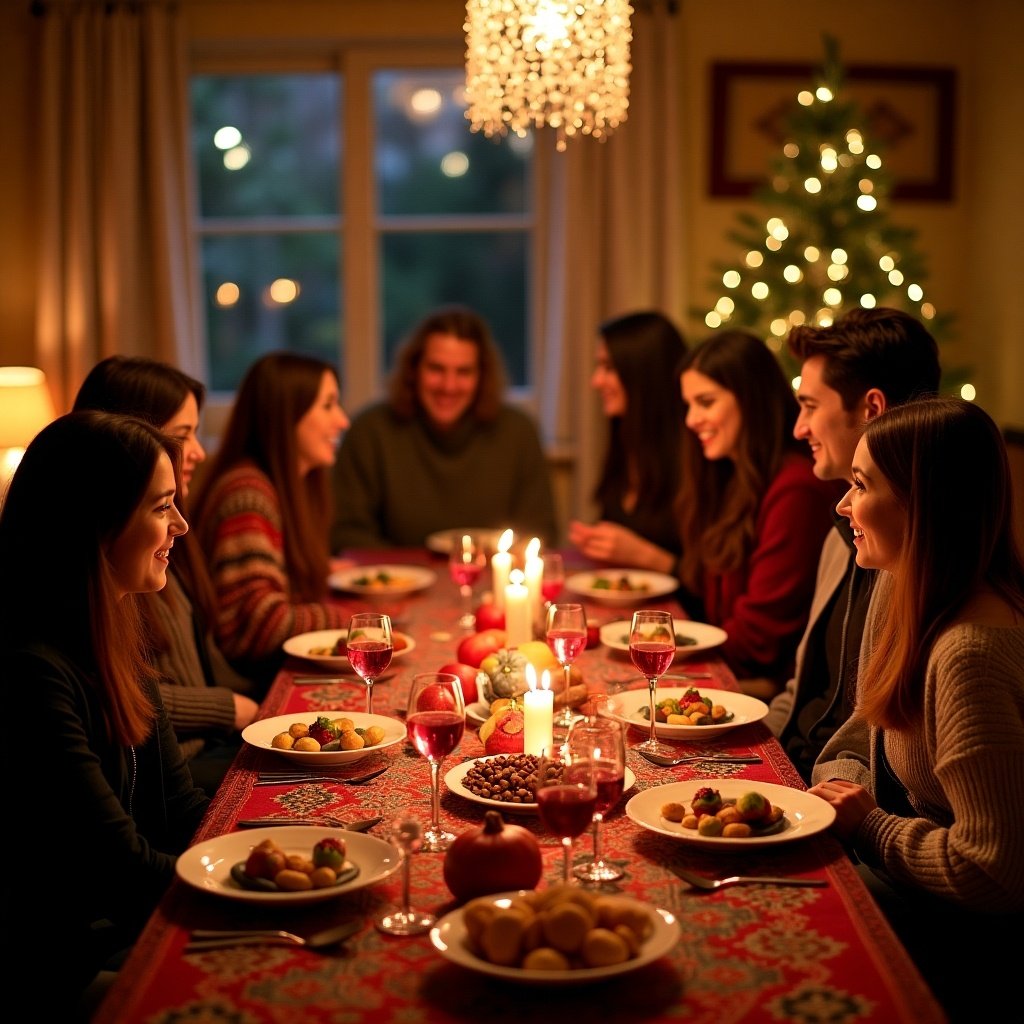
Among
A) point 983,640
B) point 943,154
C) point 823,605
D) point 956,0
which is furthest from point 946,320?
point 983,640

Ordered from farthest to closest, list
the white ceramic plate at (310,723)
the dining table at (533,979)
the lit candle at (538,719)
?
the white ceramic plate at (310,723) < the lit candle at (538,719) < the dining table at (533,979)

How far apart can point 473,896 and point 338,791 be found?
44cm

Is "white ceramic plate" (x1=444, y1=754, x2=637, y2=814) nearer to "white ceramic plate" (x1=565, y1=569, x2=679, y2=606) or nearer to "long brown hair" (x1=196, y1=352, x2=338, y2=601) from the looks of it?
"white ceramic plate" (x1=565, y1=569, x2=679, y2=606)

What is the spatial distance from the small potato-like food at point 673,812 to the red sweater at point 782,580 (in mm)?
1209

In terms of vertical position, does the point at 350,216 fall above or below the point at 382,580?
above

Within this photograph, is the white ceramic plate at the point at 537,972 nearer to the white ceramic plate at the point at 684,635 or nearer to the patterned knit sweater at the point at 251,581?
the white ceramic plate at the point at 684,635

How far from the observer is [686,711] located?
2.04 metres

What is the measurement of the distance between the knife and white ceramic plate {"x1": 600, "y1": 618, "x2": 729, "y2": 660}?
953 mm

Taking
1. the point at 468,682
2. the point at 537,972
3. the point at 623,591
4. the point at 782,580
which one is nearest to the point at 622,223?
the point at 623,591

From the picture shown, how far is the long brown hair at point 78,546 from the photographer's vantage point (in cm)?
168

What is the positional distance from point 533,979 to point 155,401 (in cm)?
171

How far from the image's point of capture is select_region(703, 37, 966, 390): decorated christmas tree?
4355 millimetres

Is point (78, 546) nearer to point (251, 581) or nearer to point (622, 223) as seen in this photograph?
point (251, 581)

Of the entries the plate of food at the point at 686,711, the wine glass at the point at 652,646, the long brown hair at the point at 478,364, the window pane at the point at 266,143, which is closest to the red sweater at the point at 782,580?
the plate of food at the point at 686,711
